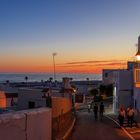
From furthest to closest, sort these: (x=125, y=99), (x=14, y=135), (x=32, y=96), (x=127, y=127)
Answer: (x=125, y=99) < (x=32, y=96) < (x=127, y=127) < (x=14, y=135)

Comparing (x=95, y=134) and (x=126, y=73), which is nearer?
(x=95, y=134)

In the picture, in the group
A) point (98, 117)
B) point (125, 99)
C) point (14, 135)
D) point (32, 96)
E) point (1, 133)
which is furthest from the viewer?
point (125, 99)

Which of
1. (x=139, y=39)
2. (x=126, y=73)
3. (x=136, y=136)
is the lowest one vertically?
(x=136, y=136)

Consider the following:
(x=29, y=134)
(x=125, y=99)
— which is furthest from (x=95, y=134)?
(x=125, y=99)

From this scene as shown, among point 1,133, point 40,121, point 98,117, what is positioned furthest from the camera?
point 98,117

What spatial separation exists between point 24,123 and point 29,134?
864mm

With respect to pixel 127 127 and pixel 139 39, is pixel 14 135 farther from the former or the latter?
pixel 139 39

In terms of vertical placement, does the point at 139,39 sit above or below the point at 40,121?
above

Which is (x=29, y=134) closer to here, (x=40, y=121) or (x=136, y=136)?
(x=40, y=121)

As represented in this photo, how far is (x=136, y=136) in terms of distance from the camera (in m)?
25.6

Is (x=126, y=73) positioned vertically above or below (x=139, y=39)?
below

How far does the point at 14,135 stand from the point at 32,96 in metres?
23.2

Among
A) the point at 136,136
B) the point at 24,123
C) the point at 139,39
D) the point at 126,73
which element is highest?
the point at 139,39

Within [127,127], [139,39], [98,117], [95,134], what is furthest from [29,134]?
[139,39]
